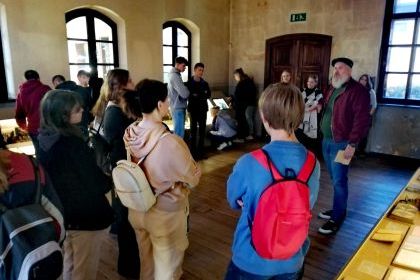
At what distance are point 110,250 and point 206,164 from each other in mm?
2697

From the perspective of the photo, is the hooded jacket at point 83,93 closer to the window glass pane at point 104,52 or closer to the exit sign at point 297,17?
the window glass pane at point 104,52

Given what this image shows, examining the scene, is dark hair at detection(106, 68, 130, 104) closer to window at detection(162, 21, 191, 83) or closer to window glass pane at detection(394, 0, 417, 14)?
window at detection(162, 21, 191, 83)

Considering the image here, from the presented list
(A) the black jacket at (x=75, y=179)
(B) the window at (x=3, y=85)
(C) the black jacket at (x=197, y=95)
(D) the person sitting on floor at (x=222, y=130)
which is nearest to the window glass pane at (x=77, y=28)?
(B) the window at (x=3, y=85)

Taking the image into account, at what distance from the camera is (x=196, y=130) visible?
227 inches

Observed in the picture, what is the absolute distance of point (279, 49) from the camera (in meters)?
6.82

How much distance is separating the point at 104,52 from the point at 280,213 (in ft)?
17.1

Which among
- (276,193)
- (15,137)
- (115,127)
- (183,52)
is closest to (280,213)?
(276,193)

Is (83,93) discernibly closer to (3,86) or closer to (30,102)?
(30,102)

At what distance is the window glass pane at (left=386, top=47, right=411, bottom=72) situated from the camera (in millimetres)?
5469

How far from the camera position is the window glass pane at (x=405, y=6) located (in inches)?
209

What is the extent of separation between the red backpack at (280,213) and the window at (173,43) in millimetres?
5573

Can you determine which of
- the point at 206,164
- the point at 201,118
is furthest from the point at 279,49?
the point at 206,164

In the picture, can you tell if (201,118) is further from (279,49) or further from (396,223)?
(396,223)

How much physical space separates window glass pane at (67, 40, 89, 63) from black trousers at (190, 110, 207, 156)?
196cm
